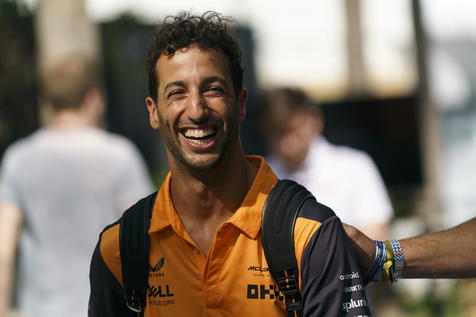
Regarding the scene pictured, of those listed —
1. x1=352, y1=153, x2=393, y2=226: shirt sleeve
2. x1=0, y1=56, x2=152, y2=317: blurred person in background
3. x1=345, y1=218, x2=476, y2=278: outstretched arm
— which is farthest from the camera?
x1=352, y1=153, x2=393, y2=226: shirt sleeve

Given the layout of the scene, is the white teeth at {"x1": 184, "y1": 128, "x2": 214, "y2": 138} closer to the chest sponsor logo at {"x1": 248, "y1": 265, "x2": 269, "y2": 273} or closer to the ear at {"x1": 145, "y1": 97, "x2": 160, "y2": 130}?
the ear at {"x1": 145, "y1": 97, "x2": 160, "y2": 130}

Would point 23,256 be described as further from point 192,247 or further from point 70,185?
point 192,247

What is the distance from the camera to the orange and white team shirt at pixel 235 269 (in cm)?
297

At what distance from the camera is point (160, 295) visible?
316cm

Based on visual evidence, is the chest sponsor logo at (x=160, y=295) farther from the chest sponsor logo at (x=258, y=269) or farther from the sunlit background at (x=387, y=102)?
the sunlit background at (x=387, y=102)

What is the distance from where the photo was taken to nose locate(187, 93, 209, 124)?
3096 millimetres

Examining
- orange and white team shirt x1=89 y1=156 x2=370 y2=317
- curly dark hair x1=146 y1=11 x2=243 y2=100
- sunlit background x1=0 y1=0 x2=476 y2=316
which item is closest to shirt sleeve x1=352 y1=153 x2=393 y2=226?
sunlit background x1=0 y1=0 x2=476 y2=316

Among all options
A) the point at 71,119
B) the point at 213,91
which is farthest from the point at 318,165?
the point at 213,91

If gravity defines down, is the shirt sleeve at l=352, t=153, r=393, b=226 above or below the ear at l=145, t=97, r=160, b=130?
below

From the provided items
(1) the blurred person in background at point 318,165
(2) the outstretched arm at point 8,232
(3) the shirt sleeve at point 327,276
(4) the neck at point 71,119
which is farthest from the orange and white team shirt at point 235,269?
(1) the blurred person in background at point 318,165

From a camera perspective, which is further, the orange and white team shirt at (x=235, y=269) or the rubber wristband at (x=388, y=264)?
the rubber wristband at (x=388, y=264)

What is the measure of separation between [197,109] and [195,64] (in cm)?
15

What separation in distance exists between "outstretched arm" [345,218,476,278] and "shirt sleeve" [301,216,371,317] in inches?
15.8

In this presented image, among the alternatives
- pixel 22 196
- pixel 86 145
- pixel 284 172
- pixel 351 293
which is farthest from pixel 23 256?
pixel 351 293
